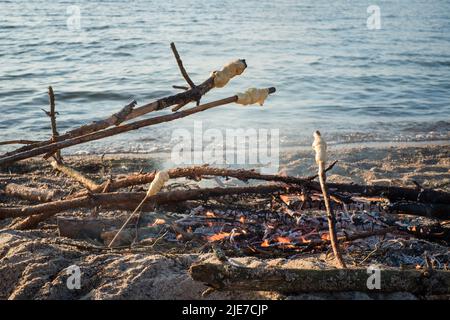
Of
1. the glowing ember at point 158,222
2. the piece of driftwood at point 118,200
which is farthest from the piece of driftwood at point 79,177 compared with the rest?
the glowing ember at point 158,222

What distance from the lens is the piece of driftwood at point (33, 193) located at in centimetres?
419

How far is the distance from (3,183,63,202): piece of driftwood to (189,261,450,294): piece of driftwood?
7.43ft

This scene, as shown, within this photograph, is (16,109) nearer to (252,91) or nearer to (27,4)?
(252,91)

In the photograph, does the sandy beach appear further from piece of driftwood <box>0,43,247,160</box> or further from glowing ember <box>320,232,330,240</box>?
piece of driftwood <box>0,43,247,160</box>

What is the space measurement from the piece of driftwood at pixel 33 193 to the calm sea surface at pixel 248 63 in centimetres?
261

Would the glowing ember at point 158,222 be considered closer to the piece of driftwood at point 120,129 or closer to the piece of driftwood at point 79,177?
the piece of driftwood at point 79,177

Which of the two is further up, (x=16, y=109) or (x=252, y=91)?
(x=252, y=91)

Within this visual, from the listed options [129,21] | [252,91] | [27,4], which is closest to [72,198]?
[252,91]

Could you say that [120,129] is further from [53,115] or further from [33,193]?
[33,193]

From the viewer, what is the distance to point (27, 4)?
23.4 meters

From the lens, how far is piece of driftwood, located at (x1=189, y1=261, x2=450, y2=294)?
2.22 metres

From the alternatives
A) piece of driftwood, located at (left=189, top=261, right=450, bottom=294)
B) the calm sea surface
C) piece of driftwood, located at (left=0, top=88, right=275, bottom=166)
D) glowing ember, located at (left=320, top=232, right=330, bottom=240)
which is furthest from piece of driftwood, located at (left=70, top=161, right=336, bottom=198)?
the calm sea surface

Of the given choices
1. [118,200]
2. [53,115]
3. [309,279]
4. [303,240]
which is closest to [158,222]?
[118,200]

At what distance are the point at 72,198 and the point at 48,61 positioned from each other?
1057cm
